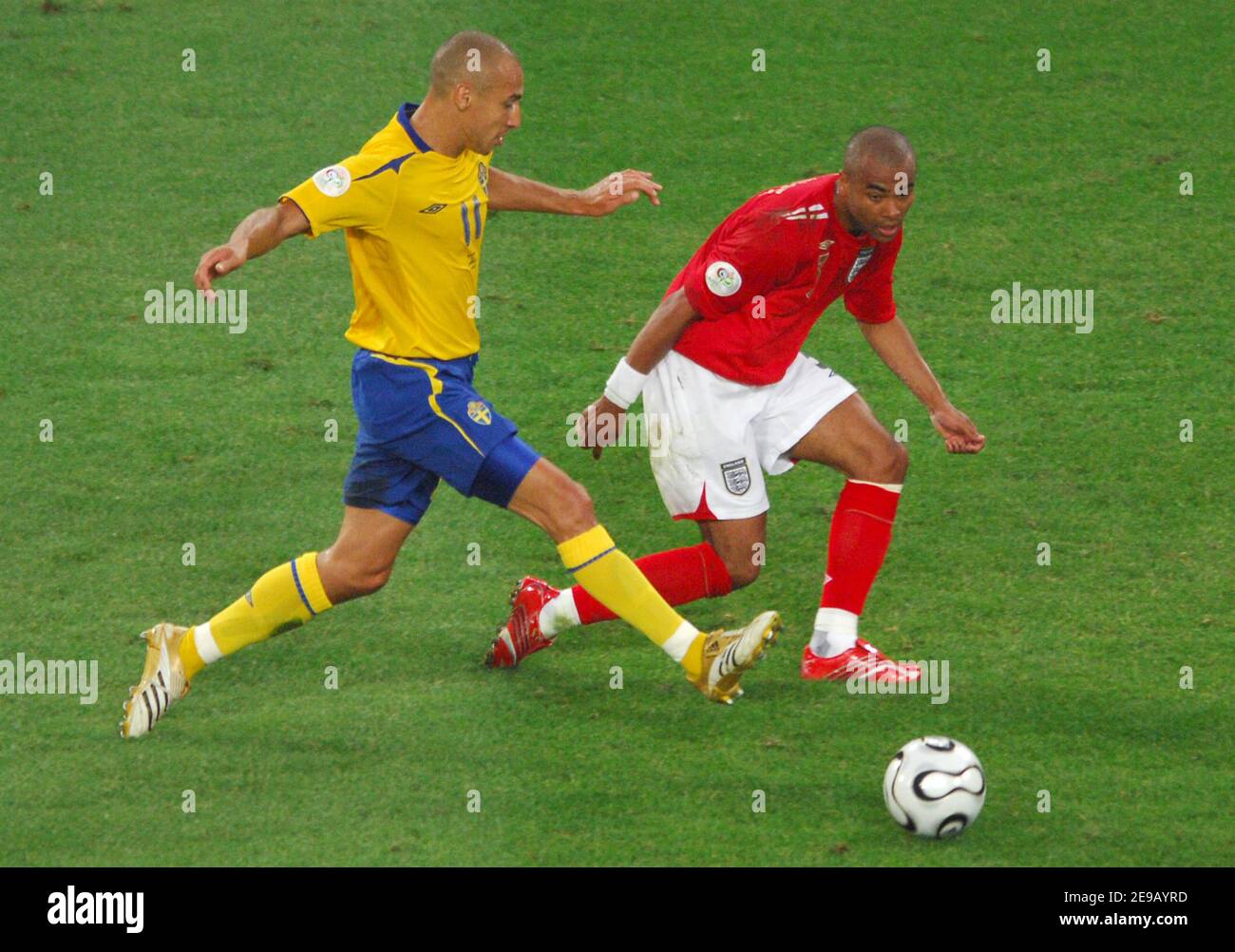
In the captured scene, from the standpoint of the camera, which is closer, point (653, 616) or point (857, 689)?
point (653, 616)

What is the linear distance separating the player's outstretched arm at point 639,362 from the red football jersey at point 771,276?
62mm

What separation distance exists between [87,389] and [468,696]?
2964 millimetres

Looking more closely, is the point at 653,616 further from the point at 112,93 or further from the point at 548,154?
the point at 112,93

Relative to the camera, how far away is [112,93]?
10562 mm

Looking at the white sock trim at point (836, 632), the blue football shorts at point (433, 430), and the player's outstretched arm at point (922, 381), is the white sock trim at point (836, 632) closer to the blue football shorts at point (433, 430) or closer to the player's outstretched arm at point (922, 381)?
the player's outstretched arm at point (922, 381)

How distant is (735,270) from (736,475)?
2.29 ft

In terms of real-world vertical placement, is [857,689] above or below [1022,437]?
below

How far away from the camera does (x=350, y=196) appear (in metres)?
5.32

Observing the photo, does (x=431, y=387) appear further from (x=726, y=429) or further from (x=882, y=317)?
(x=882, y=317)

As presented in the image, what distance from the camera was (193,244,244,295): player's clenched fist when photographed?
16.0ft

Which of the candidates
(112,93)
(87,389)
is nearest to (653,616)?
(87,389)

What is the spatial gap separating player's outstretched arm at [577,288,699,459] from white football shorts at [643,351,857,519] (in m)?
0.17

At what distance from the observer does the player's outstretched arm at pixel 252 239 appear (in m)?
4.94

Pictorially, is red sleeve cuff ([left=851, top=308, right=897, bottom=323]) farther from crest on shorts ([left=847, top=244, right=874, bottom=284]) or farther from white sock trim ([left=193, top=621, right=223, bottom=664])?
white sock trim ([left=193, top=621, right=223, bottom=664])
